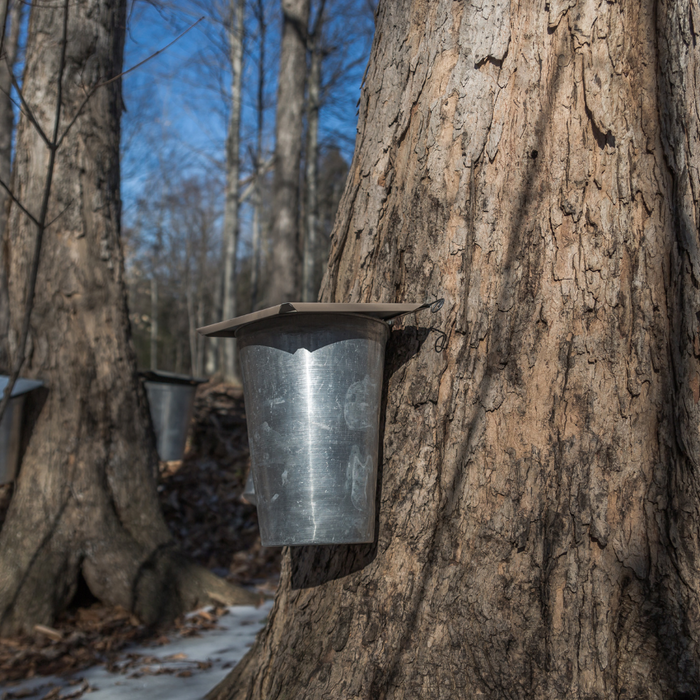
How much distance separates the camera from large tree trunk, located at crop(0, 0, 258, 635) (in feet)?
10.9

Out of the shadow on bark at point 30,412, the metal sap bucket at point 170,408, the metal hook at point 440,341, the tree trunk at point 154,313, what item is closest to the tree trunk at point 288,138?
the metal sap bucket at point 170,408

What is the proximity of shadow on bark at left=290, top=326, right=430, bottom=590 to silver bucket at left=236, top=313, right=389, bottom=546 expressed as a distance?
0.12 meters

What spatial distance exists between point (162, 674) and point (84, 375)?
166cm

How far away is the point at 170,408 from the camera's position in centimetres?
503

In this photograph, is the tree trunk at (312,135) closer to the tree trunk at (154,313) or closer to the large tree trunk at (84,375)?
the large tree trunk at (84,375)

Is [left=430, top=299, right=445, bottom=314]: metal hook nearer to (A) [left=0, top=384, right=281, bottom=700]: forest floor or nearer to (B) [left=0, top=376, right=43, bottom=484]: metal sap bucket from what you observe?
(A) [left=0, top=384, right=281, bottom=700]: forest floor

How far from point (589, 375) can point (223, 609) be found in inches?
109

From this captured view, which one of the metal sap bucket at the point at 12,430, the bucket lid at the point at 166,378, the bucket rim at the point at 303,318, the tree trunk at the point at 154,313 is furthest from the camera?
the tree trunk at the point at 154,313

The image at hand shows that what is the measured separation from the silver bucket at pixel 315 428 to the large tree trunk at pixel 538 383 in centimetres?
17

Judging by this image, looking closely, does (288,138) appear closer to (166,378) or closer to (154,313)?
(166,378)

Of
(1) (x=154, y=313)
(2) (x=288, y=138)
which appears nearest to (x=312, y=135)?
(2) (x=288, y=138)

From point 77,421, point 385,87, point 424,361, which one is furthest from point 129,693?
point 385,87

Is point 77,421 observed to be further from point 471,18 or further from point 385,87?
point 471,18

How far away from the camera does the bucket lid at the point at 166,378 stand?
15.1 feet
